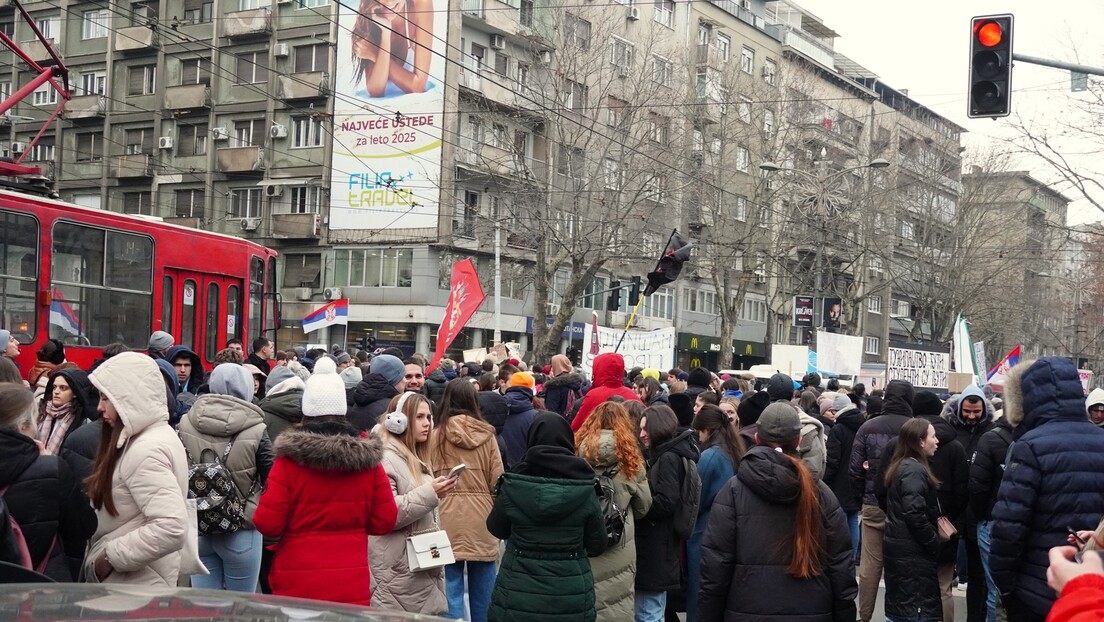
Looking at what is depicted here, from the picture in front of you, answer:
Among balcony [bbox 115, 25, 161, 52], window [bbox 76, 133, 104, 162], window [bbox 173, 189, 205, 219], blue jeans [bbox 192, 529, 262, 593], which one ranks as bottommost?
blue jeans [bbox 192, 529, 262, 593]

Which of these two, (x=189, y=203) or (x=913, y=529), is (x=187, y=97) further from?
(x=913, y=529)

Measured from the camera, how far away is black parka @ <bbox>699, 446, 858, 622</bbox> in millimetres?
5188

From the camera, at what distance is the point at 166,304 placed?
1543 cm

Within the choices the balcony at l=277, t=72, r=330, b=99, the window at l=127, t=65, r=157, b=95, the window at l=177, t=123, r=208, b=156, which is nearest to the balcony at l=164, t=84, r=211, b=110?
the window at l=177, t=123, r=208, b=156

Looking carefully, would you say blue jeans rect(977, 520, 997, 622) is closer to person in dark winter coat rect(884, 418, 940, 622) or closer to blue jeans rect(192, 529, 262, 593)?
person in dark winter coat rect(884, 418, 940, 622)

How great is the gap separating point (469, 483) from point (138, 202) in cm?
4335

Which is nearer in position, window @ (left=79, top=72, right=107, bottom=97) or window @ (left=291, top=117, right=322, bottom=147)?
window @ (left=291, top=117, right=322, bottom=147)

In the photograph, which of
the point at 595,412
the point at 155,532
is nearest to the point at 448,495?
the point at 595,412

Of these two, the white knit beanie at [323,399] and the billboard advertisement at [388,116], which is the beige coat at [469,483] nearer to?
the white knit beanie at [323,399]

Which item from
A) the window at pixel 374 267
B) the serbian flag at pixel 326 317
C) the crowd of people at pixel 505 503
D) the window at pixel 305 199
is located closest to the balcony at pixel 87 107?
the window at pixel 305 199

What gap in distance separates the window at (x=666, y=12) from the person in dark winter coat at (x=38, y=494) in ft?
158

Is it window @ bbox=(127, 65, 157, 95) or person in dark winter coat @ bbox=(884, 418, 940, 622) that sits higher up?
window @ bbox=(127, 65, 157, 95)

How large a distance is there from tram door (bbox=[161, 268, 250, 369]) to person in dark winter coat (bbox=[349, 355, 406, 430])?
7775 millimetres

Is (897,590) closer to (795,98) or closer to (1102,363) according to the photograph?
(795,98)
